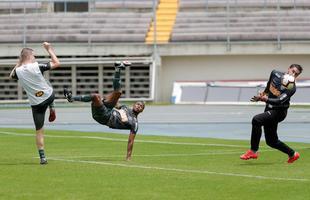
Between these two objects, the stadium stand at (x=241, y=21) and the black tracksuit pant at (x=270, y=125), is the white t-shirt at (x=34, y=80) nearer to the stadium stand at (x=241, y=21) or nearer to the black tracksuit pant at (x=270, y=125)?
the black tracksuit pant at (x=270, y=125)

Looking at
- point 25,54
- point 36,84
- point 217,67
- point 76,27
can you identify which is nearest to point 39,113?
point 36,84

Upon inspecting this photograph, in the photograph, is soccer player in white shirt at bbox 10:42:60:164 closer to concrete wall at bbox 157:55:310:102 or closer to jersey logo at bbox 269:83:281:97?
jersey logo at bbox 269:83:281:97

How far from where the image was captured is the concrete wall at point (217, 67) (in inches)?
1768

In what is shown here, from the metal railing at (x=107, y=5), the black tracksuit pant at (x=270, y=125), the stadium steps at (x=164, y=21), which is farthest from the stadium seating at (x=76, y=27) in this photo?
the black tracksuit pant at (x=270, y=125)

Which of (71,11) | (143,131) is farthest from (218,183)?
(71,11)

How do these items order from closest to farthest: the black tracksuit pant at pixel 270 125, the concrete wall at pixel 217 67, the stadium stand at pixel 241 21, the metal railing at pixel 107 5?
the black tracksuit pant at pixel 270 125
the concrete wall at pixel 217 67
the stadium stand at pixel 241 21
the metal railing at pixel 107 5

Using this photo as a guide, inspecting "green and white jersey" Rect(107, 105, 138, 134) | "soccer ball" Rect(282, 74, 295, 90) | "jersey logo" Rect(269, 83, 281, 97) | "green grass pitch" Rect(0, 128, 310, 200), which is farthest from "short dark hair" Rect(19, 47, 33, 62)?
"soccer ball" Rect(282, 74, 295, 90)

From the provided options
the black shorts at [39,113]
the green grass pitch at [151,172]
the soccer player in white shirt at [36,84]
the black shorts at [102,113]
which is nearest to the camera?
the green grass pitch at [151,172]

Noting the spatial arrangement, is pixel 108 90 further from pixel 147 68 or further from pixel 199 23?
pixel 199 23

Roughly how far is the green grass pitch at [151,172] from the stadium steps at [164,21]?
23.5 meters

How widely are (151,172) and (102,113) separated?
270 cm

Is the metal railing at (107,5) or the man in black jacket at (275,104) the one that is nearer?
the man in black jacket at (275,104)

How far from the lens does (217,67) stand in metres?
45.2

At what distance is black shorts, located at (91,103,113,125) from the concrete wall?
1080 inches
